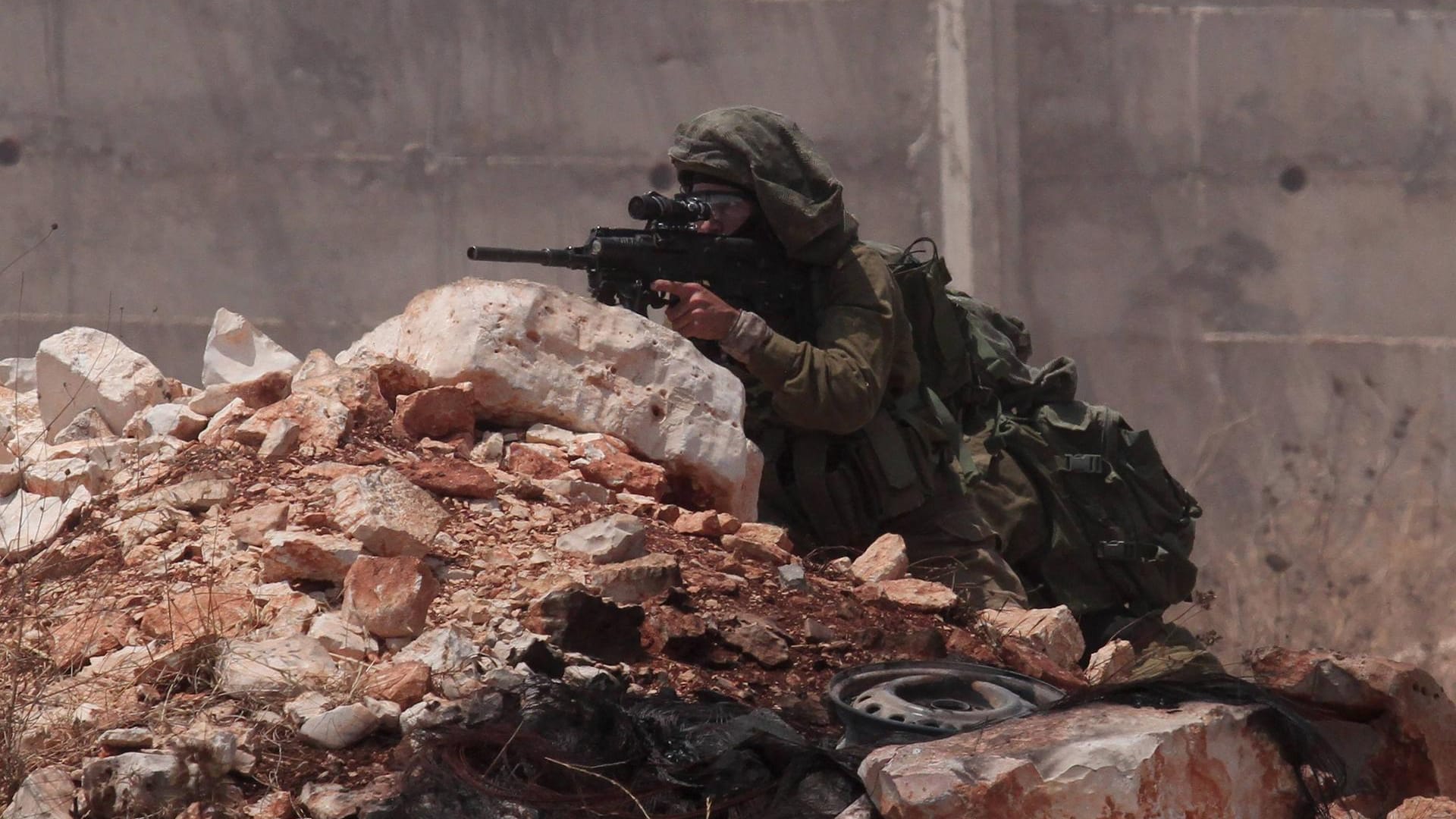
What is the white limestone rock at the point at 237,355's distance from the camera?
4254 mm

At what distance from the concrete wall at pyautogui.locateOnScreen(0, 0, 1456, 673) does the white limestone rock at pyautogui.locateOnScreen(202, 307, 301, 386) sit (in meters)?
3.25

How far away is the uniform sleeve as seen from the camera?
4297 millimetres

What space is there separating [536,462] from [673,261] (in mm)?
765

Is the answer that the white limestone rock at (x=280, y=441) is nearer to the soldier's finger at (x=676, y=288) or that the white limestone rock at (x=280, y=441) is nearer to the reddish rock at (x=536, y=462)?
the reddish rock at (x=536, y=462)

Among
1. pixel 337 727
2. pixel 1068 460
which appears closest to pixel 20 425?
pixel 337 727

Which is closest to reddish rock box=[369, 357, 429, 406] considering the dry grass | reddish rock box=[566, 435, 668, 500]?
reddish rock box=[566, 435, 668, 500]

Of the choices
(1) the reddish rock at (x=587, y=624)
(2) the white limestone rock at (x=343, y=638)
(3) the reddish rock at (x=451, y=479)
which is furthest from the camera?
(3) the reddish rock at (x=451, y=479)

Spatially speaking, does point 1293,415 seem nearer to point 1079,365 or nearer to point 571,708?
point 1079,365

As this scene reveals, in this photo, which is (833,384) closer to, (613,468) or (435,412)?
(613,468)

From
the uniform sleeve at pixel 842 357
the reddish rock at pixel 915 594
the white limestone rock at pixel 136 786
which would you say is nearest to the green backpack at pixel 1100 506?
the uniform sleeve at pixel 842 357

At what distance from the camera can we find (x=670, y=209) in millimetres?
4418

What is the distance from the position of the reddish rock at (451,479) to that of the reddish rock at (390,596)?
513 mm

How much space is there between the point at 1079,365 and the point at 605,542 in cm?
480

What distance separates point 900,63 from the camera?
786 centimetres
